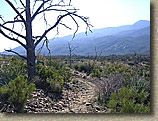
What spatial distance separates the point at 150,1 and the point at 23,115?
291 centimetres

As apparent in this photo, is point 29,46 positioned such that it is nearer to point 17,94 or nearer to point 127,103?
point 17,94

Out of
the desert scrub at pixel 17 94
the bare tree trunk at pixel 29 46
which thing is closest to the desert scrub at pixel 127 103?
the desert scrub at pixel 17 94

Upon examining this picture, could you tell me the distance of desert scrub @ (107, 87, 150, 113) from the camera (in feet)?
9.29

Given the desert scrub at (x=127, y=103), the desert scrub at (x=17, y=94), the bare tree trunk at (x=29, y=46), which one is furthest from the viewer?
the bare tree trunk at (x=29, y=46)

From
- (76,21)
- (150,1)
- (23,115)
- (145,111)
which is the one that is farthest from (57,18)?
(145,111)

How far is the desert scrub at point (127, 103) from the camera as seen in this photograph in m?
2.83

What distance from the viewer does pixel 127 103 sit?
3121 millimetres

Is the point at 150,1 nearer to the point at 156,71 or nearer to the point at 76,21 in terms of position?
the point at 156,71

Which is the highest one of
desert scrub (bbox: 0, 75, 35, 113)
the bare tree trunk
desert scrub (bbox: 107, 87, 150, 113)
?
the bare tree trunk

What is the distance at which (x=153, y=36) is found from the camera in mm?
2988

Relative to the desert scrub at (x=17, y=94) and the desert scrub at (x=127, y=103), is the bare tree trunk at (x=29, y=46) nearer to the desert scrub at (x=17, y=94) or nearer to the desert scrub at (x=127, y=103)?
the desert scrub at (x=17, y=94)

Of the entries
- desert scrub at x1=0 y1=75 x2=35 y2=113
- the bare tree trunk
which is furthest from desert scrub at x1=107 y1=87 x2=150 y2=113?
the bare tree trunk

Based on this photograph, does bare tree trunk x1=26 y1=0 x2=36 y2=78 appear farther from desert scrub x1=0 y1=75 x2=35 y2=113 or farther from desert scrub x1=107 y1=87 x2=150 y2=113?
desert scrub x1=107 y1=87 x2=150 y2=113

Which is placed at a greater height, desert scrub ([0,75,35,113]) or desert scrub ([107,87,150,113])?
desert scrub ([0,75,35,113])
